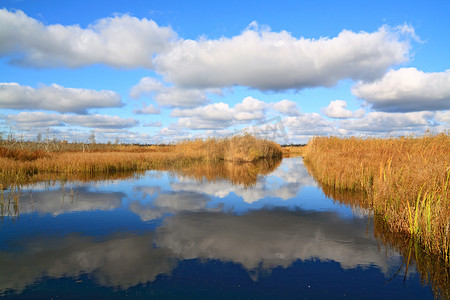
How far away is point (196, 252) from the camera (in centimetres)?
592

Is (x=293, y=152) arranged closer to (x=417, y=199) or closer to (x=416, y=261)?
(x=417, y=199)

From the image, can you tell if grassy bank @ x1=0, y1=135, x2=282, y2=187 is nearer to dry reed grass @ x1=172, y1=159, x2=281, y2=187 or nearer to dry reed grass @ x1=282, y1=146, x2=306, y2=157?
dry reed grass @ x1=172, y1=159, x2=281, y2=187

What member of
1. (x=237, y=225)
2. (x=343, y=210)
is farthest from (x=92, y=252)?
(x=343, y=210)

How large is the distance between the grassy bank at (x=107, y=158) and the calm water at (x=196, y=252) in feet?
23.0

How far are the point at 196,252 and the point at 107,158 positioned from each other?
1866cm

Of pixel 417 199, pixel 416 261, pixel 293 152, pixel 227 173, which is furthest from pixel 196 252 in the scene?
pixel 293 152

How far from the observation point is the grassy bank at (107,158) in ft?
56.3

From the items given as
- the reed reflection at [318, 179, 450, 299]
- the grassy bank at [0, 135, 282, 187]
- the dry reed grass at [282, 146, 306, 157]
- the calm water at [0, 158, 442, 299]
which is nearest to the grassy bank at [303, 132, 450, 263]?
the reed reflection at [318, 179, 450, 299]

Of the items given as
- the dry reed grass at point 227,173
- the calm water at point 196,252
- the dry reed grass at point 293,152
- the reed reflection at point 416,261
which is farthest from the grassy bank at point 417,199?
the dry reed grass at point 293,152

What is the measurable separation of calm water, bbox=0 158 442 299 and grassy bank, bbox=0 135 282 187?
276 inches

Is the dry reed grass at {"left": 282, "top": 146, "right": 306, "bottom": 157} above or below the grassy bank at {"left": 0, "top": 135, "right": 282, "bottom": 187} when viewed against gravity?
Result: below

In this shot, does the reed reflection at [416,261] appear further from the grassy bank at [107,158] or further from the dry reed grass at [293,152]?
the dry reed grass at [293,152]

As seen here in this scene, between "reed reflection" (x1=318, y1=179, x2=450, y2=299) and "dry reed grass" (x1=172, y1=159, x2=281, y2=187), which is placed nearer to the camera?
"reed reflection" (x1=318, y1=179, x2=450, y2=299)

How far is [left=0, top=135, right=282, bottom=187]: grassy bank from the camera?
56.3 feet
